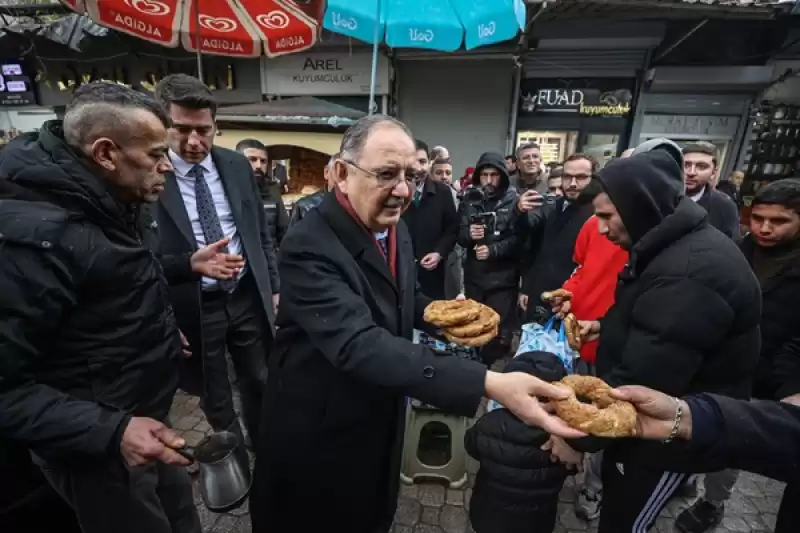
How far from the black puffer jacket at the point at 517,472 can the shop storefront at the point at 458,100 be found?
8981 millimetres

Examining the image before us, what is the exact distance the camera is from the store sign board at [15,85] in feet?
37.4

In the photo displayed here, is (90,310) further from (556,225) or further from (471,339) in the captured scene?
(556,225)

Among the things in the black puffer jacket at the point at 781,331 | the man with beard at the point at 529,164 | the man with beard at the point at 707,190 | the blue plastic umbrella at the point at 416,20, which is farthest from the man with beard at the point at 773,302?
the blue plastic umbrella at the point at 416,20

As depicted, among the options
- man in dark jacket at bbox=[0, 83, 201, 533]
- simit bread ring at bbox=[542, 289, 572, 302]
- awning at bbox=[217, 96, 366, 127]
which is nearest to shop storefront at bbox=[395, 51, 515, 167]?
awning at bbox=[217, 96, 366, 127]

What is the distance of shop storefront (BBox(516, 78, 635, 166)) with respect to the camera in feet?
31.5

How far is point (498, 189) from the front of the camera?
14.6ft

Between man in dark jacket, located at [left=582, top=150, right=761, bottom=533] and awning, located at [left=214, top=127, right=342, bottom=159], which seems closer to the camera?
man in dark jacket, located at [left=582, top=150, right=761, bottom=533]

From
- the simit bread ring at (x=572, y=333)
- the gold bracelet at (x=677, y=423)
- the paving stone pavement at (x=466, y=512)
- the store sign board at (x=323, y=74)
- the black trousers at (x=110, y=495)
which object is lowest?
the paving stone pavement at (x=466, y=512)

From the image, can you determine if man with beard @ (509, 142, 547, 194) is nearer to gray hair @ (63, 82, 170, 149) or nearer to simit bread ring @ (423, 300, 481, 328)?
simit bread ring @ (423, 300, 481, 328)

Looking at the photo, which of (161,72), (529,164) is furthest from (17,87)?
(529,164)

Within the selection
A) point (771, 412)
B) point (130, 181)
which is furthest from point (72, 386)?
point (771, 412)

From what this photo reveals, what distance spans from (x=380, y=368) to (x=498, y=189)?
359cm

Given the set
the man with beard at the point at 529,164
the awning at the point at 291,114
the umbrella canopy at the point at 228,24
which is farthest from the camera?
the awning at the point at 291,114

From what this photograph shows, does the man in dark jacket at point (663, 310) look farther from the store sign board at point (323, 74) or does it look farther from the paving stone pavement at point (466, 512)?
the store sign board at point (323, 74)
